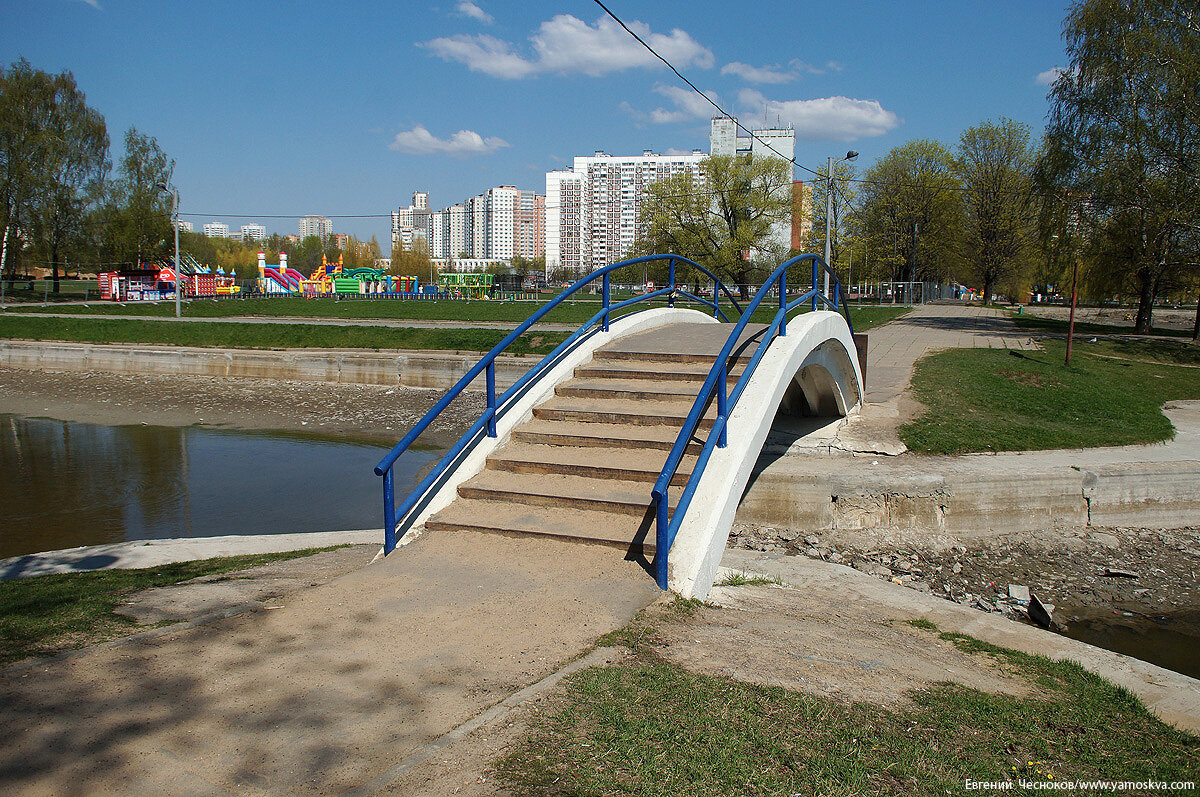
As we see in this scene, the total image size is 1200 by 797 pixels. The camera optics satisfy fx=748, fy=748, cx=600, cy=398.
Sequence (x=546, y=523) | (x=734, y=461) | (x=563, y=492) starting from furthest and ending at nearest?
(x=563, y=492)
(x=734, y=461)
(x=546, y=523)

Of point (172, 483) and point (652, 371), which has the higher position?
point (652, 371)

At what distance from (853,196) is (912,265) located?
7.22m

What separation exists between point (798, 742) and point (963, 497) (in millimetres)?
8602

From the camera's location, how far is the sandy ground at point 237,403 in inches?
749

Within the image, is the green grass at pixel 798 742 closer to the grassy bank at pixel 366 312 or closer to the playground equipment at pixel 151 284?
the grassy bank at pixel 366 312

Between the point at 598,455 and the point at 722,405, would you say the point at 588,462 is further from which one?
the point at 722,405

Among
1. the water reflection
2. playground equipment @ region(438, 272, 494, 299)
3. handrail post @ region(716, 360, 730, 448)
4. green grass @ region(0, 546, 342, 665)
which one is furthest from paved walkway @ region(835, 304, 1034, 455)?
playground equipment @ region(438, 272, 494, 299)

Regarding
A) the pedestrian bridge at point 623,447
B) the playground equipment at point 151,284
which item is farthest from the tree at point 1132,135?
the playground equipment at point 151,284

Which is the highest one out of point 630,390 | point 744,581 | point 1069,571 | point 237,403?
point 630,390

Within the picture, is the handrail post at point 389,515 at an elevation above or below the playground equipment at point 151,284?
below

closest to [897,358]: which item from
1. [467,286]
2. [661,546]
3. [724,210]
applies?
[661,546]

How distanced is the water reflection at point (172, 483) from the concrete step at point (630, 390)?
4.84 m

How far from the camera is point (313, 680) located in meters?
3.60

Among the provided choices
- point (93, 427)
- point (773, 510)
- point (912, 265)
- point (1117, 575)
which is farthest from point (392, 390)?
point (912, 265)
